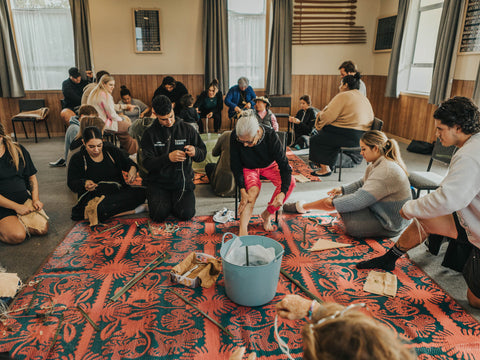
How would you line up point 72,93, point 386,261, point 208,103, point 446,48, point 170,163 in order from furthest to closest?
point 208,103
point 72,93
point 446,48
point 170,163
point 386,261

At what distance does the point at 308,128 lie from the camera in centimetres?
580

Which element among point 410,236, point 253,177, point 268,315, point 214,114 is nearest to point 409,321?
point 410,236

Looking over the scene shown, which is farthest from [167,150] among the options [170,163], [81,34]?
[81,34]

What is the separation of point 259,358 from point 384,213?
5.05ft

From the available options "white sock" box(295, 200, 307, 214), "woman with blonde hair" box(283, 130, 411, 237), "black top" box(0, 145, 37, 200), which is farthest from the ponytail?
"black top" box(0, 145, 37, 200)

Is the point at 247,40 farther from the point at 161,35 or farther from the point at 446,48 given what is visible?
the point at 446,48

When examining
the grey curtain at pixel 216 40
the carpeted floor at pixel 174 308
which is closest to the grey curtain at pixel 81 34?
the grey curtain at pixel 216 40

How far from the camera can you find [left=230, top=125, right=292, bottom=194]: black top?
2766mm

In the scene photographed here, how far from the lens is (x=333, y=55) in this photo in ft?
23.7

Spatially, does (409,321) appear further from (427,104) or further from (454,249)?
(427,104)

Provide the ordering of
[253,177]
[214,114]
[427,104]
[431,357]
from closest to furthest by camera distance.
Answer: [431,357] < [253,177] < [427,104] < [214,114]

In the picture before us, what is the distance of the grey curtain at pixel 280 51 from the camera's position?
6.80 m

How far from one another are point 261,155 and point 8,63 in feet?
19.6

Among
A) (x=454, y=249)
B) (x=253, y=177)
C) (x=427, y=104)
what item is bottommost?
(x=454, y=249)
